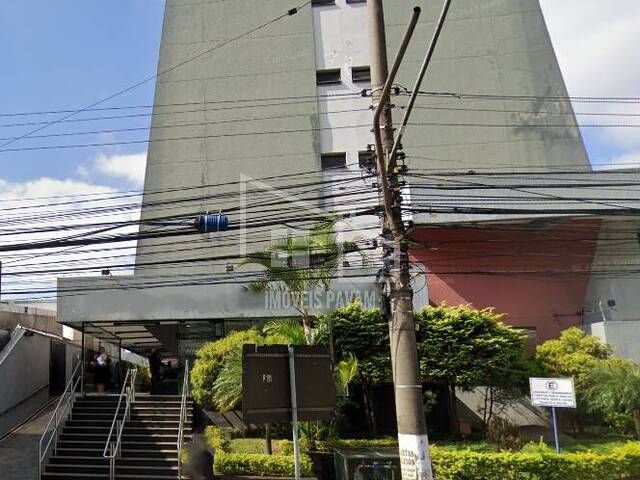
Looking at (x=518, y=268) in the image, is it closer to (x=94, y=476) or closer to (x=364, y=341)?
(x=364, y=341)

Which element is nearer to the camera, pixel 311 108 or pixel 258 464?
pixel 258 464

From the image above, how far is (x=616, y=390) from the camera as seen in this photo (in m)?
15.3

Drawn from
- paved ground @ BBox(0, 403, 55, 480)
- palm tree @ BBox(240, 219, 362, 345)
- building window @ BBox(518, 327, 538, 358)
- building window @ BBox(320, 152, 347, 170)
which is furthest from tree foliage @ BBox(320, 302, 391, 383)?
building window @ BBox(320, 152, 347, 170)

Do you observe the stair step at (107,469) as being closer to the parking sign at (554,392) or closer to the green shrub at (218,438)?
the green shrub at (218,438)

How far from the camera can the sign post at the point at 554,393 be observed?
A: 13.4 m

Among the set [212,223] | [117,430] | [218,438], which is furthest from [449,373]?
[117,430]

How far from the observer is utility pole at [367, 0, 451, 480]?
28.2ft

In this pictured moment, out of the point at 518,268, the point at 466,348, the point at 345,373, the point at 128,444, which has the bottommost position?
the point at 128,444

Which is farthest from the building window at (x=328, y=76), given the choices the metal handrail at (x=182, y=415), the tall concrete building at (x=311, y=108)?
the metal handrail at (x=182, y=415)

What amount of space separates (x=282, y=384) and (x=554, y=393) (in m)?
8.90

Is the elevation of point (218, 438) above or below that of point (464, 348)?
below

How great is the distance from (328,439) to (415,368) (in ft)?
19.2

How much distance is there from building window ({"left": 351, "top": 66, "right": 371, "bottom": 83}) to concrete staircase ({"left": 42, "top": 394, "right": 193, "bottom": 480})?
57.4 feet

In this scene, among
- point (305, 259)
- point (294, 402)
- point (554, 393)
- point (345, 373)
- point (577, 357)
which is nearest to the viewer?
point (294, 402)
